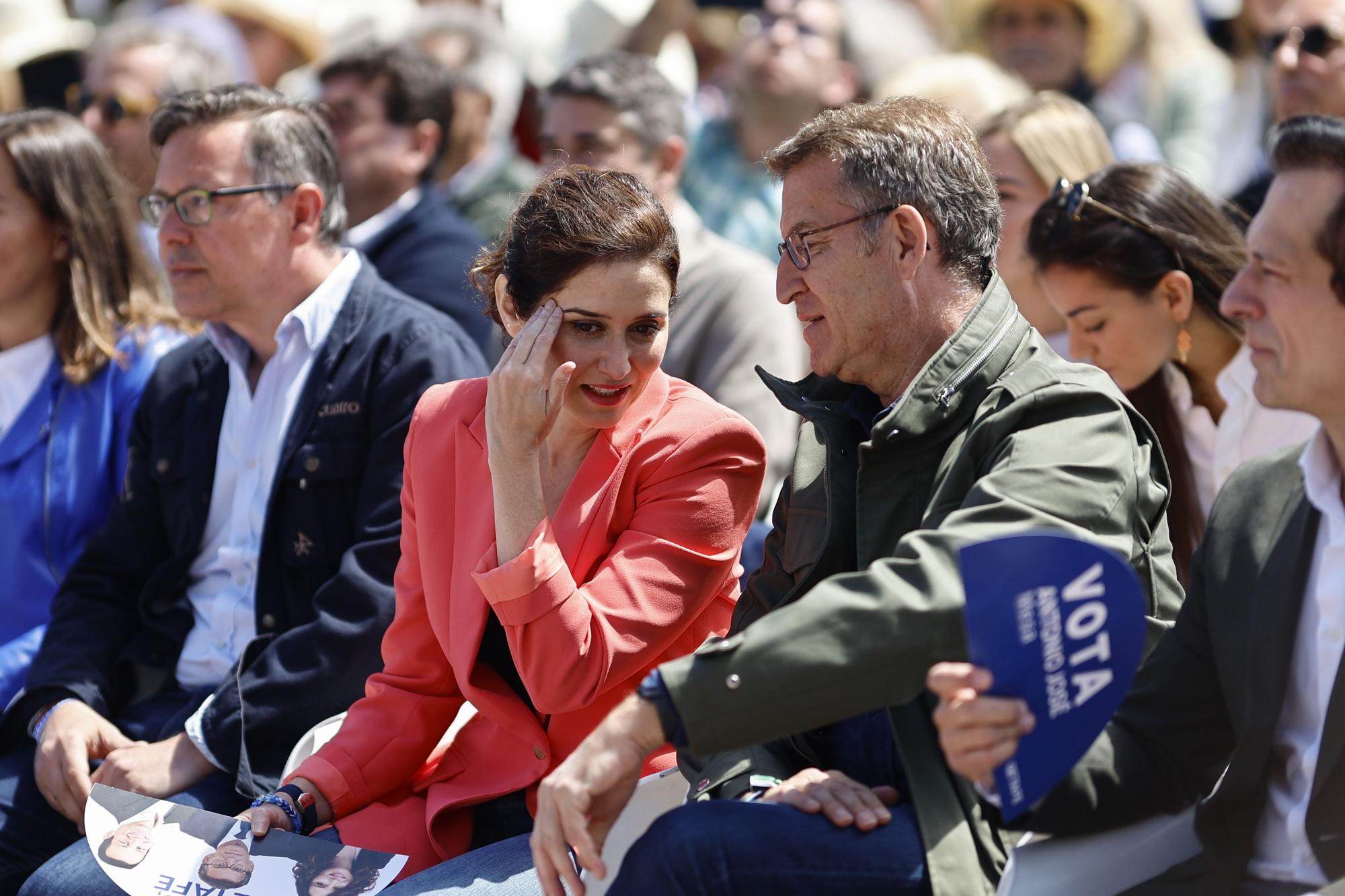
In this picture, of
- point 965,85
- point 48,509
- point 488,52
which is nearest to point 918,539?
point 48,509

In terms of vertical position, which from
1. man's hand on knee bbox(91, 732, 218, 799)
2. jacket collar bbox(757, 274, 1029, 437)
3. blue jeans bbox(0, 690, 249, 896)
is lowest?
blue jeans bbox(0, 690, 249, 896)

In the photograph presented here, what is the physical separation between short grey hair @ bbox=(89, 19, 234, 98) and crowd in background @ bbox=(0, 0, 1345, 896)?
33 mm

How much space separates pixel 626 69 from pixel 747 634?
3.66 m

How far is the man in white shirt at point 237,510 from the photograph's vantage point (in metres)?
3.63

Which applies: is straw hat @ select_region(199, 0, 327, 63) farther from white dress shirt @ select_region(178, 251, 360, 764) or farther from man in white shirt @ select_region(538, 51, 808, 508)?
white dress shirt @ select_region(178, 251, 360, 764)

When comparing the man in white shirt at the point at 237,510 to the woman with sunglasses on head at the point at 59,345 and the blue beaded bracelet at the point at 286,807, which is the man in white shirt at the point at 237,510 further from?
the blue beaded bracelet at the point at 286,807

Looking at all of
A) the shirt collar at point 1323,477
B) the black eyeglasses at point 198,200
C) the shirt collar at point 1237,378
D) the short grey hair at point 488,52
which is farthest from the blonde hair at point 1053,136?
the short grey hair at point 488,52

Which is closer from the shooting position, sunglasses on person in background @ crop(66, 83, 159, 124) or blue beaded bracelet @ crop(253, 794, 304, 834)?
blue beaded bracelet @ crop(253, 794, 304, 834)

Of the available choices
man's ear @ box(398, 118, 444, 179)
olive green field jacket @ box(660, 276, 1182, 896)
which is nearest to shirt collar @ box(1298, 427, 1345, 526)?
olive green field jacket @ box(660, 276, 1182, 896)

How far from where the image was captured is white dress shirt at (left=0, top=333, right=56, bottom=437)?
4.47 m

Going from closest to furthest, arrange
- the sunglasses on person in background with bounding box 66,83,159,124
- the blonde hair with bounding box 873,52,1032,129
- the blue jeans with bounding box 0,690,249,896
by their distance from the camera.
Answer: the blue jeans with bounding box 0,690,249,896, the blonde hair with bounding box 873,52,1032,129, the sunglasses on person in background with bounding box 66,83,159,124

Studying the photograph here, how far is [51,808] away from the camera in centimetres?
377

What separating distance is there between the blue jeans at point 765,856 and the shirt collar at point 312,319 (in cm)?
200

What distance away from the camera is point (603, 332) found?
3.03 metres
